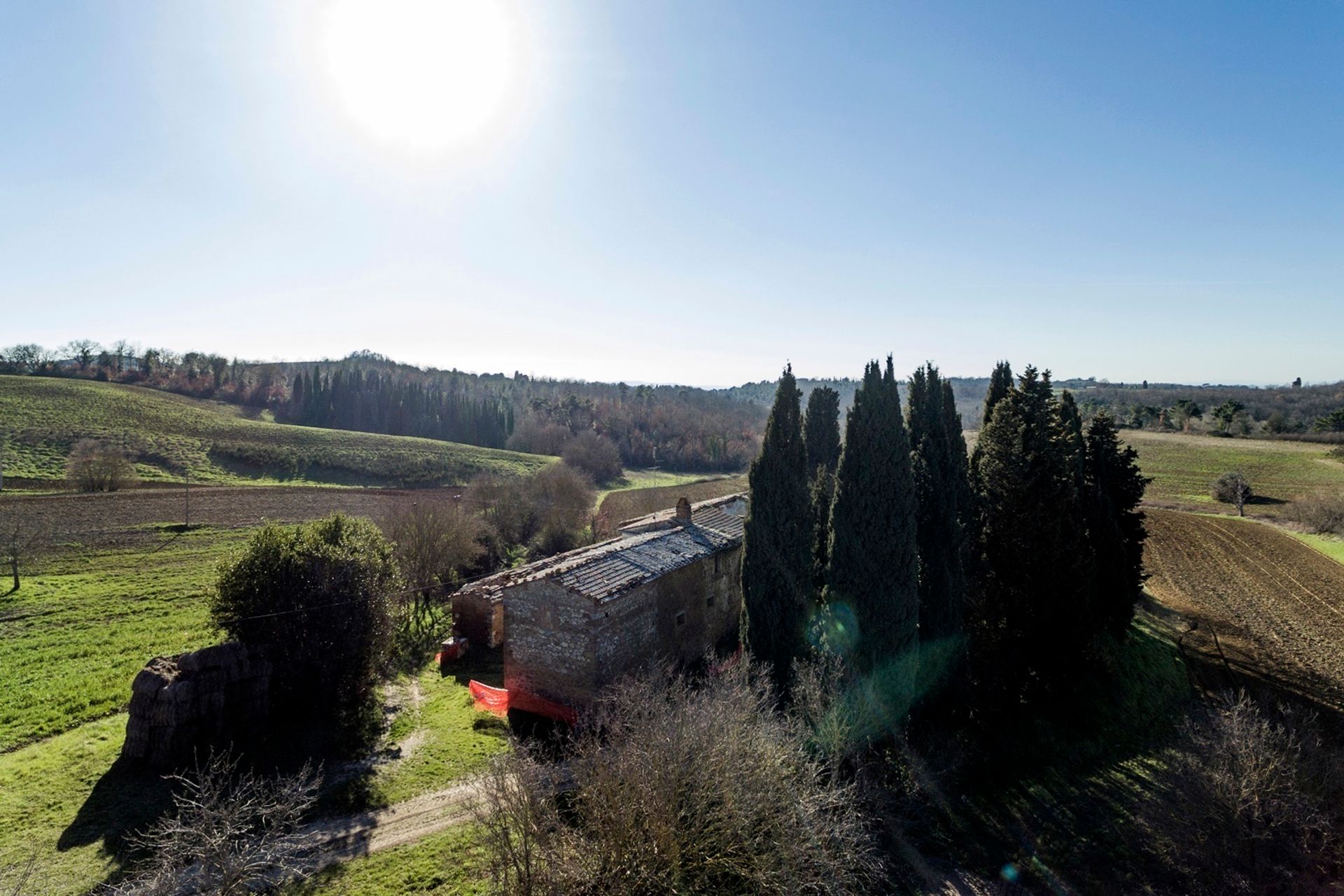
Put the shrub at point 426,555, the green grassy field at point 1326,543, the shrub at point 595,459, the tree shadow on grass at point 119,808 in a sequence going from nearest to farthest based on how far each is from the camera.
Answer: the tree shadow on grass at point 119,808, the shrub at point 426,555, the green grassy field at point 1326,543, the shrub at point 595,459

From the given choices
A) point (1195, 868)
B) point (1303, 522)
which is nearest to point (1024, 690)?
point (1195, 868)

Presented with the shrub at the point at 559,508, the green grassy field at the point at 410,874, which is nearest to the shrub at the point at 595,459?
the shrub at the point at 559,508

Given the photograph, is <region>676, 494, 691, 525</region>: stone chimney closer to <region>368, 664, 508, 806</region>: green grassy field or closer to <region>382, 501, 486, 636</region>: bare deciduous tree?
<region>368, 664, 508, 806</region>: green grassy field

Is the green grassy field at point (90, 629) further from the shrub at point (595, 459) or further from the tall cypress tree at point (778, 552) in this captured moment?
the shrub at point (595, 459)

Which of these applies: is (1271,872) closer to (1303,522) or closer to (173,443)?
(1303,522)

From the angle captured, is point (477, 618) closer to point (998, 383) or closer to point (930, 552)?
point (930, 552)
